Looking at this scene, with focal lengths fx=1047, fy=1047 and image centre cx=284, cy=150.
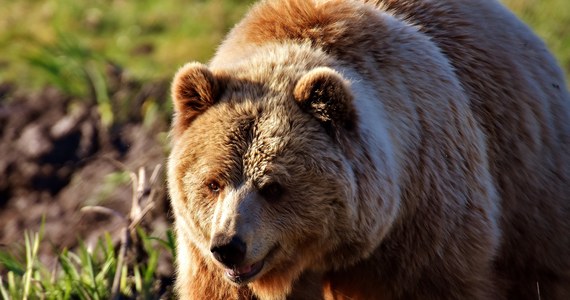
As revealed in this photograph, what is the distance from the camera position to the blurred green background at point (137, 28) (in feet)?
34.9

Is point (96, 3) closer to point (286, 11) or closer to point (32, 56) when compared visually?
point (32, 56)

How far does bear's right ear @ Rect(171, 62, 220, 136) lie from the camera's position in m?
4.91

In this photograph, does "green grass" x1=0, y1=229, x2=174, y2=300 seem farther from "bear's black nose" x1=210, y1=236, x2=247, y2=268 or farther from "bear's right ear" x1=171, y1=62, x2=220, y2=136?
"bear's black nose" x1=210, y1=236, x2=247, y2=268

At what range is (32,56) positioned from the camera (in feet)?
Answer: 32.2

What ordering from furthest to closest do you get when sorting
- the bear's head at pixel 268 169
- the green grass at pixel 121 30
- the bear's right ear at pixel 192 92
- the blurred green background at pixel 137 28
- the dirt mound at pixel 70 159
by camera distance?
1. the blurred green background at pixel 137 28
2. the green grass at pixel 121 30
3. the dirt mound at pixel 70 159
4. the bear's right ear at pixel 192 92
5. the bear's head at pixel 268 169

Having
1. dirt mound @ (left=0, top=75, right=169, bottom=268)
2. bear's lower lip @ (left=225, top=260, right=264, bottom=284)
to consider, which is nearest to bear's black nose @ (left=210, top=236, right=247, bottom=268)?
bear's lower lip @ (left=225, top=260, right=264, bottom=284)

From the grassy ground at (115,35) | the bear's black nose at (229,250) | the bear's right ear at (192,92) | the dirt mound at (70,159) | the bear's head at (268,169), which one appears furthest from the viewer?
the grassy ground at (115,35)

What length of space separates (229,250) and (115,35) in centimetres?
737

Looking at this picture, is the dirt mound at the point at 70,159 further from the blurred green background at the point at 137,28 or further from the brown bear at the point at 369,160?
the brown bear at the point at 369,160

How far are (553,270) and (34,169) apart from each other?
4.46 metres

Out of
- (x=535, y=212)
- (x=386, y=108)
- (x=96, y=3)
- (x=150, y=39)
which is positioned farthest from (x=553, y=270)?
(x=96, y=3)

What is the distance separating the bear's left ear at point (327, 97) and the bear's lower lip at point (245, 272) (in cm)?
72

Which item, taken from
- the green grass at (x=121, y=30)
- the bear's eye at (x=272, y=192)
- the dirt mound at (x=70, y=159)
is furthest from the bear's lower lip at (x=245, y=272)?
the green grass at (x=121, y=30)

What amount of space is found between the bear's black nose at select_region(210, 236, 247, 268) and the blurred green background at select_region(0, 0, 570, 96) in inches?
220
